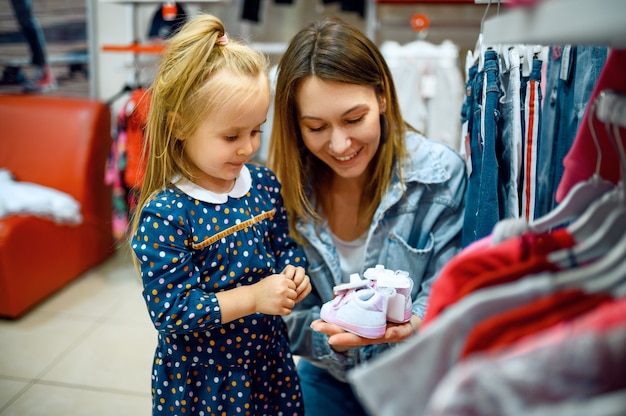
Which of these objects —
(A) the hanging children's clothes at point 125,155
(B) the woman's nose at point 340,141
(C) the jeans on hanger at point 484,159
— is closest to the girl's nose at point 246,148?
(B) the woman's nose at point 340,141

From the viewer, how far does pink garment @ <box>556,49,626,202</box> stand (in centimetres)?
72

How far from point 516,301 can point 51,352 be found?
7.70ft

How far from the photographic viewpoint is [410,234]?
140cm

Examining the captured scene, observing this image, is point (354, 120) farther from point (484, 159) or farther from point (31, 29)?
point (31, 29)

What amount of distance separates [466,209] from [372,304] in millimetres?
391

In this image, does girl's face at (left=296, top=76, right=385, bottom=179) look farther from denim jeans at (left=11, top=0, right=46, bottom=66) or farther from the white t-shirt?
denim jeans at (left=11, top=0, right=46, bottom=66)

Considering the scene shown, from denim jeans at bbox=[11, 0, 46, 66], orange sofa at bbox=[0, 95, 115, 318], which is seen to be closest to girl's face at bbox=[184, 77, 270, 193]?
orange sofa at bbox=[0, 95, 115, 318]

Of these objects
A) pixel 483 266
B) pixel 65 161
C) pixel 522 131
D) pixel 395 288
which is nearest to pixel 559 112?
pixel 522 131

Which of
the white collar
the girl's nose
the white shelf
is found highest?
the white shelf

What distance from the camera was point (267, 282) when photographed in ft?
3.60

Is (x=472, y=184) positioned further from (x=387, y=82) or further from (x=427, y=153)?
(x=387, y=82)

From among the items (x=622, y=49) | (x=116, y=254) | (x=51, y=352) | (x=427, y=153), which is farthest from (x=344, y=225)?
(x=116, y=254)

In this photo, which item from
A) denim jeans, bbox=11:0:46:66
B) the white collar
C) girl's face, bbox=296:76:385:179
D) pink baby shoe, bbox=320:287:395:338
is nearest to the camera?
pink baby shoe, bbox=320:287:395:338

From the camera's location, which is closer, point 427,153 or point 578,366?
point 578,366
